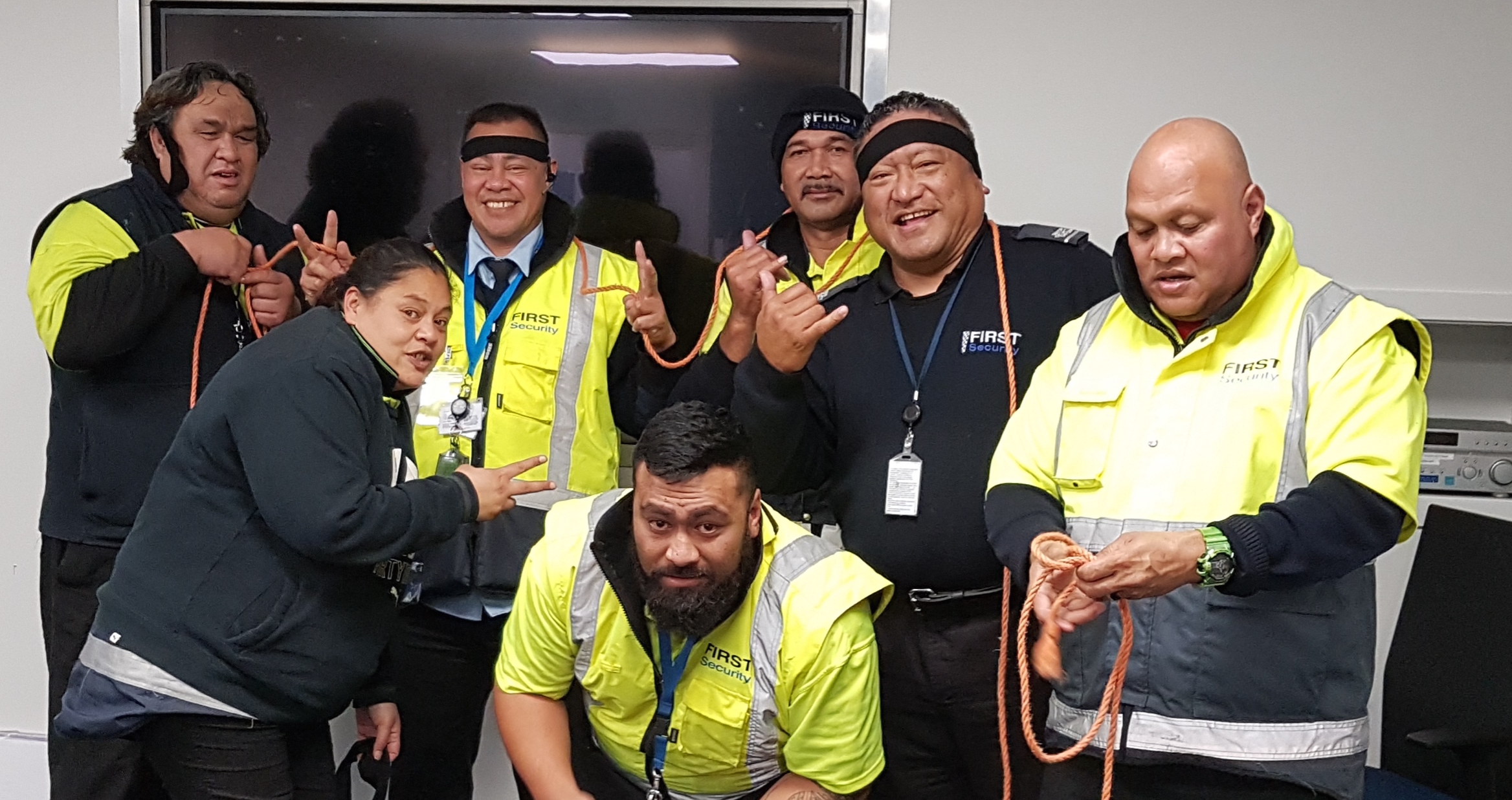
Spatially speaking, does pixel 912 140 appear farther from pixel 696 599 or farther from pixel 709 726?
pixel 709 726

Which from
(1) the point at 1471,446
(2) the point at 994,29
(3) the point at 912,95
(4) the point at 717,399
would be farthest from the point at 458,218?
(1) the point at 1471,446

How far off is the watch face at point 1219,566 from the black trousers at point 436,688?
1556mm

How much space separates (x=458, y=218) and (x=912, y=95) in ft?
3.40

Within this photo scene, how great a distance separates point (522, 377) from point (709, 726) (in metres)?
0.87

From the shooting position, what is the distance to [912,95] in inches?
90.5

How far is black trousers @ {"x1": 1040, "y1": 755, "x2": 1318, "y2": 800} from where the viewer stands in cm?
150

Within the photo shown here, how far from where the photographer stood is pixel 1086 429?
164 cm

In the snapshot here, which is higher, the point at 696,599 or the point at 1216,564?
the point at 1216,564

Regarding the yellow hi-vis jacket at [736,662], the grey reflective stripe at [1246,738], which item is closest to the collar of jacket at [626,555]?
the yellow hi-vis jacket at [736,662]

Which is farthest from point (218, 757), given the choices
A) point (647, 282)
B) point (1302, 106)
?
point (1302, 106)

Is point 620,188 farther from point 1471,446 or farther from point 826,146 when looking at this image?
point 1471,446

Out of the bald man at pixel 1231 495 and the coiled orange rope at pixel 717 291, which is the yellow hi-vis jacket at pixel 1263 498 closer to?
the bald man at pixel 1231 495

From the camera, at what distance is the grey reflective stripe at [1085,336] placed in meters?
1.69

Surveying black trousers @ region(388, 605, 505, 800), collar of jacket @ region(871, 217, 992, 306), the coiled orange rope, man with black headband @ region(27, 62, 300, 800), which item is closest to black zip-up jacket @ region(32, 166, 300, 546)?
man with black headband @ region(27, 62, 300, 800)
